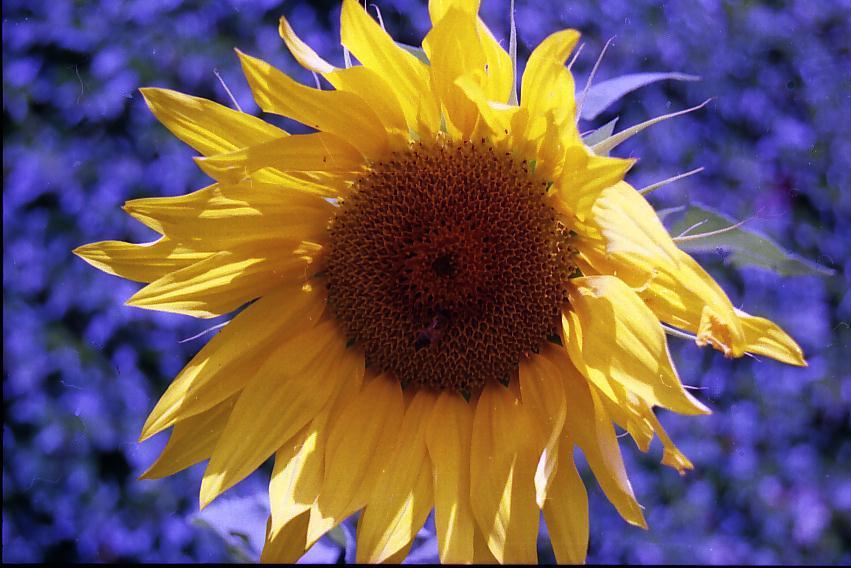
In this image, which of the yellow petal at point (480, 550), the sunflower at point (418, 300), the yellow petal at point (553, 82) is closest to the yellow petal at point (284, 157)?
the sunflower at point (418, 300)

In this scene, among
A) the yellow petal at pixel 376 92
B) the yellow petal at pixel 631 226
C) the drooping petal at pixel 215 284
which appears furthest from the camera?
the drooping petal at pixel 215 284

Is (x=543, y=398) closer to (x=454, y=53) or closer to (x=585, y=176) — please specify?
(x=585, y=176)

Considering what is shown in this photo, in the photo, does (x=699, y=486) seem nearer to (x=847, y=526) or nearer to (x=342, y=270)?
(x=847, y=526)

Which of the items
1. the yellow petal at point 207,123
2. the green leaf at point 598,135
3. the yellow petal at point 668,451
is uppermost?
the yellow petal at point 207,123

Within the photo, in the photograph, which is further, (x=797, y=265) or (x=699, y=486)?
(x=699, y=486)

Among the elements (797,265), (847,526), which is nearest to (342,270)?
(797,265)

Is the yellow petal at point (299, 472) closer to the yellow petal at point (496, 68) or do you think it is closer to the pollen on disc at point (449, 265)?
the pollen on disc at point (449, 265)
